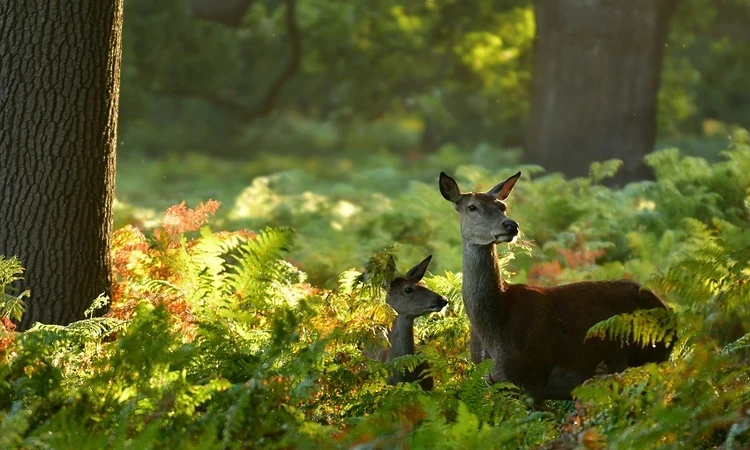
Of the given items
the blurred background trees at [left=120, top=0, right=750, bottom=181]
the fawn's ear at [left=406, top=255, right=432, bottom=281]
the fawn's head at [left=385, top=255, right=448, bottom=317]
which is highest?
the blurred background trees at [left=120, top=0, right=750, bottom=181]

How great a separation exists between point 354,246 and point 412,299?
3.98 m

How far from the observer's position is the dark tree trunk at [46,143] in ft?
24.3

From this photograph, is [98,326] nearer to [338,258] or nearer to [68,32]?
[68,32]

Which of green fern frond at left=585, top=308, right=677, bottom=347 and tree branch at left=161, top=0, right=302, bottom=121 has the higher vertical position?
tree branch at left=161, top=0, right=302, bottom=121

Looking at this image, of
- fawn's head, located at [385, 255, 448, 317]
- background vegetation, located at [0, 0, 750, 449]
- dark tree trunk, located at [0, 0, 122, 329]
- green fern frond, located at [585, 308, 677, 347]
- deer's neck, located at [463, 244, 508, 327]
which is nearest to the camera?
background vegetation, located at [0, 0, 750, 449]

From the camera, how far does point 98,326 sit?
6.38 meters

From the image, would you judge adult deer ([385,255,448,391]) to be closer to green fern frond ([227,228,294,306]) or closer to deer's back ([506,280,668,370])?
deer's back ([506,280,668,370])

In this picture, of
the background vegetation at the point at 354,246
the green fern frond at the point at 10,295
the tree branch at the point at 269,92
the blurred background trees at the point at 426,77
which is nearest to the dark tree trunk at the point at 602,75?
the blurred background trees at the point at 426,77

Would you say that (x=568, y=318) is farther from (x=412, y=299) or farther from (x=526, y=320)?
(x=412, y=299)

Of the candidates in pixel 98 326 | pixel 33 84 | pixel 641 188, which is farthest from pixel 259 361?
pixel 641 188

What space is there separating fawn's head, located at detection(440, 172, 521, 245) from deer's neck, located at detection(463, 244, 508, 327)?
0.07 meters

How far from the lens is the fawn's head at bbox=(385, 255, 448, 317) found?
7254mm

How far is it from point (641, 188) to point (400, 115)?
17.1 metres

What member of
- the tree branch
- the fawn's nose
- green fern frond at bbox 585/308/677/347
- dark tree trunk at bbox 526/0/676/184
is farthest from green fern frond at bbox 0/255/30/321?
the tree branch
